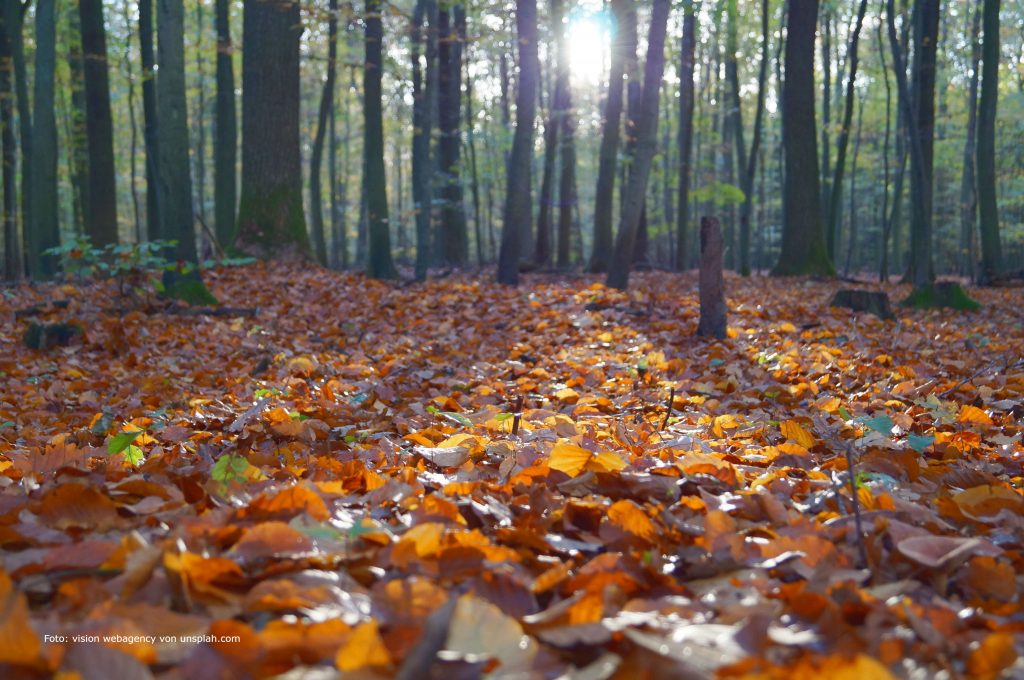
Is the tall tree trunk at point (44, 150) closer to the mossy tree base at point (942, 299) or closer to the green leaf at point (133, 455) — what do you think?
the green leaf at point (133, 455)

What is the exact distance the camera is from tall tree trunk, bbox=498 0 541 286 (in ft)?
35.9

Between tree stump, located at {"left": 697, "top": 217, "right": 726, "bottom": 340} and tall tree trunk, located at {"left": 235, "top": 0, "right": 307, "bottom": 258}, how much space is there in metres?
6.74

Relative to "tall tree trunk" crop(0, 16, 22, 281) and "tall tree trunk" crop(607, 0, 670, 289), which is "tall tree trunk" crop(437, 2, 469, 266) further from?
"tall tree trunk" crop(0, 16, 22, 281)

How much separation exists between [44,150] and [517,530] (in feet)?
42.8

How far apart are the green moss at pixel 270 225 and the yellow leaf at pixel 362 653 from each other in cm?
1077

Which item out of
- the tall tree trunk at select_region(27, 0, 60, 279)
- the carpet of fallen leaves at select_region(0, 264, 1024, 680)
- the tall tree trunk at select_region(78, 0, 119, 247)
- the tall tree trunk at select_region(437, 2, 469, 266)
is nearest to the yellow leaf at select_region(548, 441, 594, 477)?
the carpet of fallen leaves at select_region(0, 264, 1024, 680)

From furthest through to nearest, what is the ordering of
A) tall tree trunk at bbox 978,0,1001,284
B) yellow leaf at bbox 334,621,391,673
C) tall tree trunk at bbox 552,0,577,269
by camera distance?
tall tree trunk at bbox 552,0,577,269 < tall tree trunk at bbox 978,0,1001,284 < yellow leaf at bbox 334,621,391,673

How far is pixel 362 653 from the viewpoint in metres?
1.07

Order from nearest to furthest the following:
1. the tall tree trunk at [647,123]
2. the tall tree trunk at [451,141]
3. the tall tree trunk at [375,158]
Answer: the tall tree trunk at [647,123]
the tall tree trunk at [375,158]
the tall tree trunk at [451,141]

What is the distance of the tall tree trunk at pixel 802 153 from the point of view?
13852 mm

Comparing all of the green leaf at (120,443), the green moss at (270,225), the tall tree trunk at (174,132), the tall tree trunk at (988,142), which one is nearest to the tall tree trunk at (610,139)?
the green moss at (270,225)

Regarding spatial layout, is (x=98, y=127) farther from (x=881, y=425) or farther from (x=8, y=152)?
(x=881, y=425)

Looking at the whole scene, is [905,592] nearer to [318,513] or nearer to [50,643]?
[318,513]

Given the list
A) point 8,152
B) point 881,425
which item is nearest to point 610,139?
point 881,425
